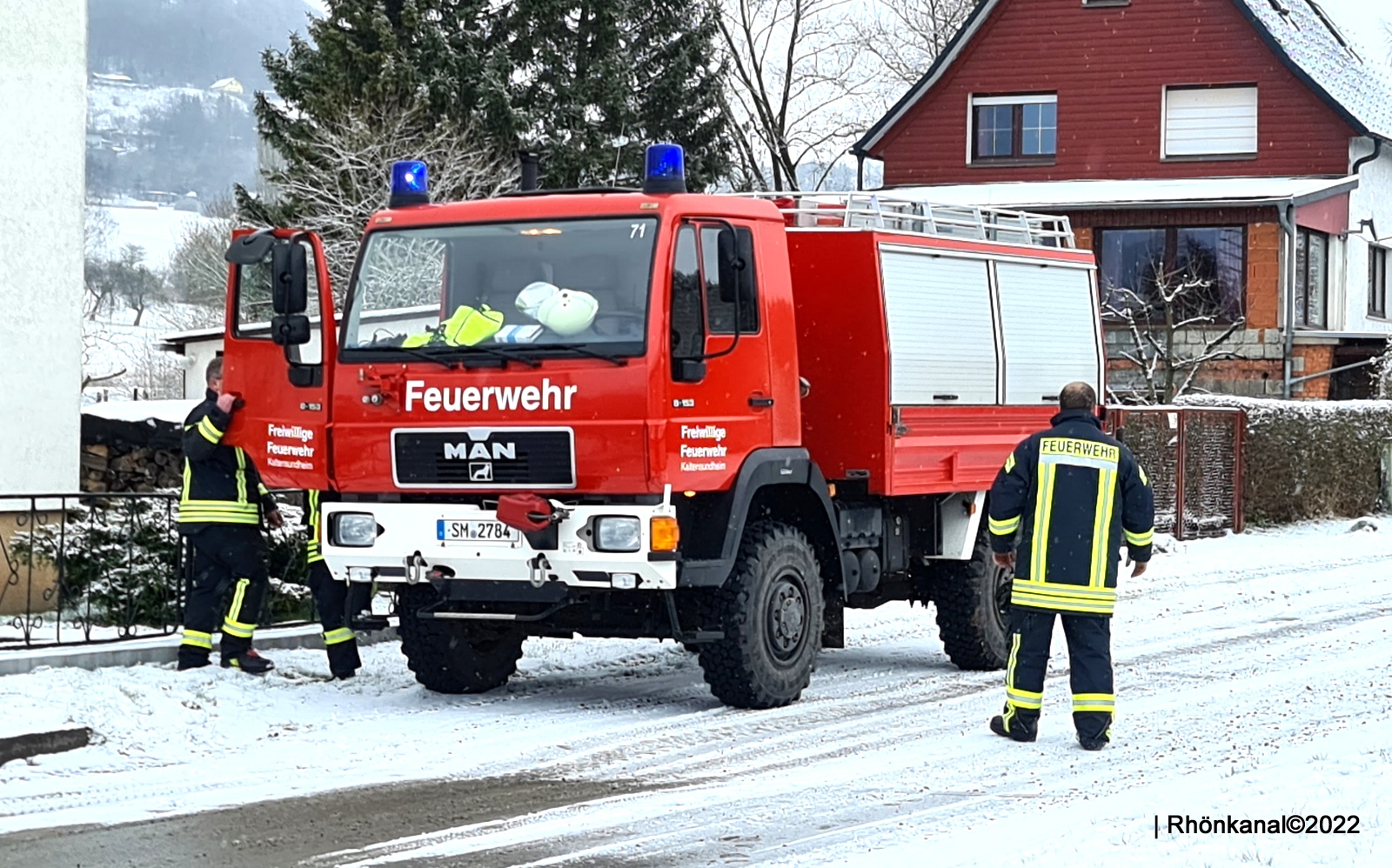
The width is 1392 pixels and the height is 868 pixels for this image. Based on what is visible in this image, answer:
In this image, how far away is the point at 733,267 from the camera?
10.6 m

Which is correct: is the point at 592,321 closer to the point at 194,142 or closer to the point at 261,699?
the point at 261,699

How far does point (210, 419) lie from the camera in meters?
11.4

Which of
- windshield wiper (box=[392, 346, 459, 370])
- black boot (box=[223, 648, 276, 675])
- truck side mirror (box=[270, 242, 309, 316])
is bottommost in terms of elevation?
black boot (box=[223, 648, 276, 675])

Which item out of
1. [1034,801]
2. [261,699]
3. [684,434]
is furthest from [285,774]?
[1034,801]

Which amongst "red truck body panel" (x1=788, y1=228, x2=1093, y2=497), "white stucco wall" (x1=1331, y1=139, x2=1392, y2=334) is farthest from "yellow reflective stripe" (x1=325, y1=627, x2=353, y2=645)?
"white stucco wall" (x1=1331, y1=139, x2=1392, y2=334)

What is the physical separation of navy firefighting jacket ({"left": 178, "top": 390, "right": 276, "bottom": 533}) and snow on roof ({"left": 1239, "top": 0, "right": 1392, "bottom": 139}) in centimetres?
2946

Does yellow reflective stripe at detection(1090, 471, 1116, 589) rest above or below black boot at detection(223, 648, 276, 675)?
above

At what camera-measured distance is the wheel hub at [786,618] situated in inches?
440

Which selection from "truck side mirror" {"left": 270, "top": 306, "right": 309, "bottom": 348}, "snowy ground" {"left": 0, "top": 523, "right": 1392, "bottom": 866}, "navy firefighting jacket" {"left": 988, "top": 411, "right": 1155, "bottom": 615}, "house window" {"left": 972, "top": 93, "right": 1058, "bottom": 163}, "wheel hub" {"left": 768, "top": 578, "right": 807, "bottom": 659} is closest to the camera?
"snowy ground" {"left": 0, "top": 523, "right": 1392, "bottom": 866}

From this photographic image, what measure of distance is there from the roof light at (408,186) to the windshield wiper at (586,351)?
55.9 inches

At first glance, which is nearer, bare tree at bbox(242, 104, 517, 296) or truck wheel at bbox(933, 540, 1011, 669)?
truck wheel at bbox(933, 540, 1011, 669)

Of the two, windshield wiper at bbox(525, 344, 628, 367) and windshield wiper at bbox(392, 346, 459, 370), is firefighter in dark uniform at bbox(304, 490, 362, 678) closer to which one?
windshield wiper at bbox(392, 346, 459, 370)

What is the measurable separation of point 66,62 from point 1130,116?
26932 millimetres

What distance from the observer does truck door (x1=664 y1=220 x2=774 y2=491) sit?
1036 centimetres
